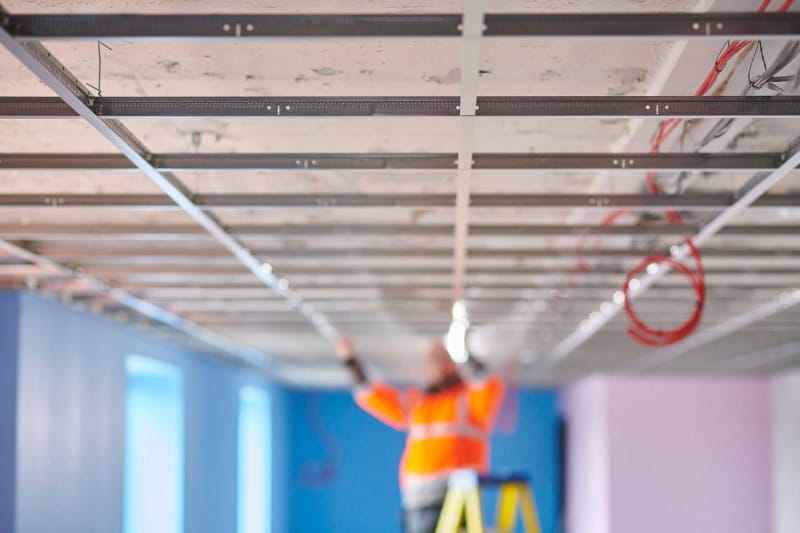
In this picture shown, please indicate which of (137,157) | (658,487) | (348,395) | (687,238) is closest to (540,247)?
(687,238)

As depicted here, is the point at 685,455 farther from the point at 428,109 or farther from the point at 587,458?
the point at 428,109

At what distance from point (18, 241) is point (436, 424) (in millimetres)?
2333

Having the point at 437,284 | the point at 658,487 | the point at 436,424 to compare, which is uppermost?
the point at 437,284

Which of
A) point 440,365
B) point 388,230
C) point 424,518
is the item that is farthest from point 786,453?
point 388,230

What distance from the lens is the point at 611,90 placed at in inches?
135

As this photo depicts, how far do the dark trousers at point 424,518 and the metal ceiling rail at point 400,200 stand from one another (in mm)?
1912

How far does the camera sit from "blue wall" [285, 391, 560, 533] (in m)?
14.7

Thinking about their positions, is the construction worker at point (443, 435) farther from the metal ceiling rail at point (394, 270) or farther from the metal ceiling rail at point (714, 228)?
the metal ceiling rail at point (714, 228)

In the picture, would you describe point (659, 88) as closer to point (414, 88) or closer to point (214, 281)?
point (414, 88)

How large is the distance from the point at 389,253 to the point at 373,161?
174 cm

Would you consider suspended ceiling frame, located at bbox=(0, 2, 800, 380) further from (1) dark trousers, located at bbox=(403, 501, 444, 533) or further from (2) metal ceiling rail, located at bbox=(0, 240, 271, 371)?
Result: (1) dark trousers, located at bbox=(403, 501, 444, 533)

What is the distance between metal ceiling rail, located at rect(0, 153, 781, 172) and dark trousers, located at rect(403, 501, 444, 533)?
237 centimetres

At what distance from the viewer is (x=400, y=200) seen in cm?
443

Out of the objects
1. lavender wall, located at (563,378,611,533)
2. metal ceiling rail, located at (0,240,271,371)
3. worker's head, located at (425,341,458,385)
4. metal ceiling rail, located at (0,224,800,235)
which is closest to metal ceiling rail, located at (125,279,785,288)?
worker's head, located at (425,341,458,385)
